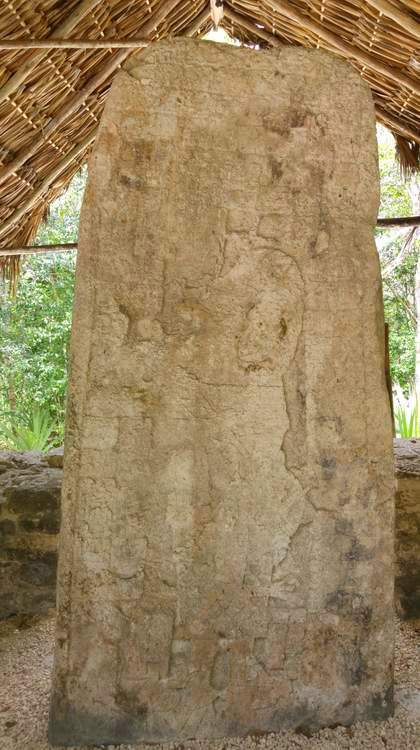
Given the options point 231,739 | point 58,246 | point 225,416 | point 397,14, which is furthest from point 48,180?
point 231,739

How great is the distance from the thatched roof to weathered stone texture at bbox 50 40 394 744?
895 mm

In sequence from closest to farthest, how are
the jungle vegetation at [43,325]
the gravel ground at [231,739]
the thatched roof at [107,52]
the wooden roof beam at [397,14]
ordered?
the gravel ground at [231,739], the wooden roof beam at [397,14], the thatched roof at [107,52], the jungle vegetation at [43,325]

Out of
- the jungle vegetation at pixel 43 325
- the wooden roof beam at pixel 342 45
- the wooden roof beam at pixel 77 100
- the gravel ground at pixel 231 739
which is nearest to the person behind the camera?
the gravel ground at pixel 231 739

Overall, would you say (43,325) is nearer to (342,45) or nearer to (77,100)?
(77,100)

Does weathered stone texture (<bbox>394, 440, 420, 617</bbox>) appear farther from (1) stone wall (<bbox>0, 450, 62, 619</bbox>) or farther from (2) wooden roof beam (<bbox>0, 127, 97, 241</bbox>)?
(2) wooden roof beam (<bbox>0, 127, 97, 241</bbox>)

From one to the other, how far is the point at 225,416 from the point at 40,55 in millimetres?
1724

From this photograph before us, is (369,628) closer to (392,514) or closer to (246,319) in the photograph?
(392,514)

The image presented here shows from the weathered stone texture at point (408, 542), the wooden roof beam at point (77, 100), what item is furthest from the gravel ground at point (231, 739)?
the wooden roof beam at point (77, 100)

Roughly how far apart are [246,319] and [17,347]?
17.9ft

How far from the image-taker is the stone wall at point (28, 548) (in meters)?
2.46

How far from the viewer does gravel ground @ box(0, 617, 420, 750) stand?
5.32 ft

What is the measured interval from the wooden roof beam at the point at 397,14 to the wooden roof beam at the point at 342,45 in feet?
1.03

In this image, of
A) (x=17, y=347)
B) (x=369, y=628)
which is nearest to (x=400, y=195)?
(x=17, y=347)

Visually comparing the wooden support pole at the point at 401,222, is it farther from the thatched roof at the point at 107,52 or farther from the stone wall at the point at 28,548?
the stone wall at the point at 28,548
